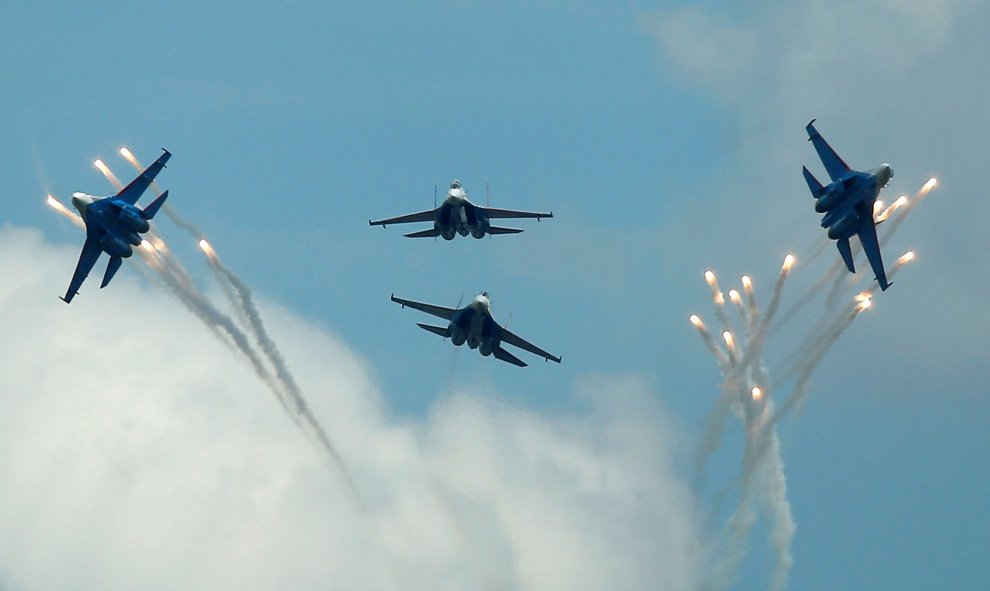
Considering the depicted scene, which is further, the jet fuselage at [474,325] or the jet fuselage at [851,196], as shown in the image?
the jet fuselage at [474,325]

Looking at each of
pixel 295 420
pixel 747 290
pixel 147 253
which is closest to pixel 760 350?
pixel 747 290

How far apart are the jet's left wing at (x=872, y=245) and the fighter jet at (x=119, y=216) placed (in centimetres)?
4774

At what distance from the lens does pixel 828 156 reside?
6019 inches

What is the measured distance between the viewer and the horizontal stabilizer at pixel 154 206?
500 feet

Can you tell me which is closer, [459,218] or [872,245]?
[872,245]

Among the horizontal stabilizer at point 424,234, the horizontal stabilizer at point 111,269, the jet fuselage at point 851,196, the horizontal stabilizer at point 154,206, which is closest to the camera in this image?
the jet fuselage at point 851,196

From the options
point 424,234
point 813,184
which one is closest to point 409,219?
point 424,234

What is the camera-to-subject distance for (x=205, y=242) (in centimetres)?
15988

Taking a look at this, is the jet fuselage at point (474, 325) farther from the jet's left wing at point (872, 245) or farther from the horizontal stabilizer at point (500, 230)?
the jet's left wing at point (872, 245)

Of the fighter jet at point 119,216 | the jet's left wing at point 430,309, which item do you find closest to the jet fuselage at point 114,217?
the fighter jet at point 119,216

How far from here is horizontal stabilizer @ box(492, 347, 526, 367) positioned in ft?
537

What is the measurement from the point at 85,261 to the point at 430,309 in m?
25.5

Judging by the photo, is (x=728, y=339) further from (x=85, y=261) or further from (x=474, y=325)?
(x=85, y=261)

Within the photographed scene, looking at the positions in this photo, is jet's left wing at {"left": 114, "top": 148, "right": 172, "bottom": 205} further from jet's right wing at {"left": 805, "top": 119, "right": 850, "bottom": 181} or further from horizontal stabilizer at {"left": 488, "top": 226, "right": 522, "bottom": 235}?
jet's right wing at {"left": 805, "top": 119, "right": 850, "bottom": 181}
